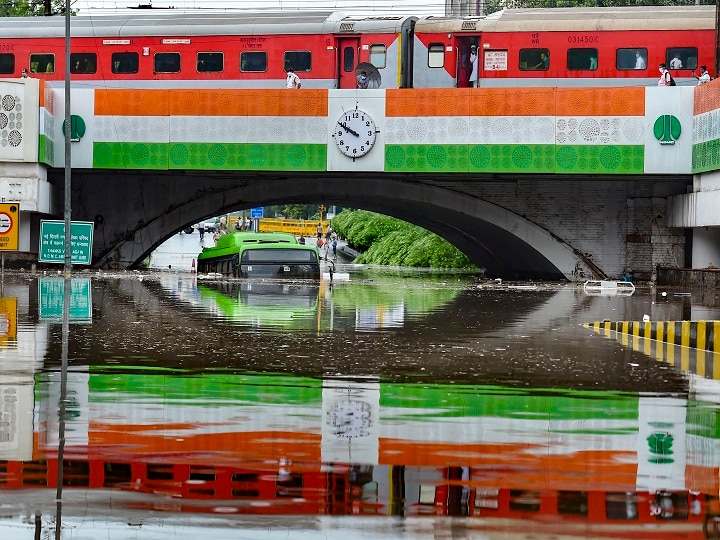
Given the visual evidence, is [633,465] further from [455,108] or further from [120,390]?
[455,108]

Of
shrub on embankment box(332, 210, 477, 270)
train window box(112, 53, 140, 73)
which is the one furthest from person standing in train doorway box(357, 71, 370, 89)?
shrub on embankment box(332, 210, 477, 270)

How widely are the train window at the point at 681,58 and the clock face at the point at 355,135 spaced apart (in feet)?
28.7

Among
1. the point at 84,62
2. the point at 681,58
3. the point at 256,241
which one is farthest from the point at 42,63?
the point at 681,58

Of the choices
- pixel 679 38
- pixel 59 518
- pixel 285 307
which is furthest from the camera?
pixel 679 38

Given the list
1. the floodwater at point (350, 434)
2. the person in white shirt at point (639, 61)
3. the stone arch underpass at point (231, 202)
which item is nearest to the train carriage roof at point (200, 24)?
the stone arch underpass at point (231, 202)

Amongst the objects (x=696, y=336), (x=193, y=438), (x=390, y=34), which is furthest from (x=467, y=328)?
(x=390, y=34)

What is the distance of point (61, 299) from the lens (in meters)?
24.2

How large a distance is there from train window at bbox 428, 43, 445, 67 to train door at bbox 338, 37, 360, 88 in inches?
85.5

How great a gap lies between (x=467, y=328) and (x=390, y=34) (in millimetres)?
20333

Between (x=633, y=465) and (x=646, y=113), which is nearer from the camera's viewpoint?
(x=633, y=465)

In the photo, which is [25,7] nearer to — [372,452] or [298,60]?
[298,60]

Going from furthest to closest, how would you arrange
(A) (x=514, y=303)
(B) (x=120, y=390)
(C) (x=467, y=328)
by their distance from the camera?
1. (A) (x=514, y=303)
2. (C) (x=467, y=328)
3. (B) (x=120, y=390)

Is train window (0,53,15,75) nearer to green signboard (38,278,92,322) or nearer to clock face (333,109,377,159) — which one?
green signboard (38,278,92,322)

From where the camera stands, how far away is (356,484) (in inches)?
260
